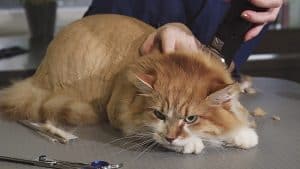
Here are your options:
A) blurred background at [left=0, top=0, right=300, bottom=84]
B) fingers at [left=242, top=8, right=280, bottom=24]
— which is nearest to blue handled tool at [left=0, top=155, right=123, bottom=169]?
fingers at [left=242, top=8, right=280, bottom=24]

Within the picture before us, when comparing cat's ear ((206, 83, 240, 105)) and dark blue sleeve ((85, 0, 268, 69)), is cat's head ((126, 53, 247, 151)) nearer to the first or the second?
cat's ear ((206, 83, 240, 105))

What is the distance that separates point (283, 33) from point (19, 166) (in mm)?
1480

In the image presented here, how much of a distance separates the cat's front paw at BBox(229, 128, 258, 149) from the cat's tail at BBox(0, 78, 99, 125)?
0.29 meters

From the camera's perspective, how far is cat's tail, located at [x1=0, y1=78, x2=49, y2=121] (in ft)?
3.57

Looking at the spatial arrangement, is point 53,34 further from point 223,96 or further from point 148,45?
point 223,96

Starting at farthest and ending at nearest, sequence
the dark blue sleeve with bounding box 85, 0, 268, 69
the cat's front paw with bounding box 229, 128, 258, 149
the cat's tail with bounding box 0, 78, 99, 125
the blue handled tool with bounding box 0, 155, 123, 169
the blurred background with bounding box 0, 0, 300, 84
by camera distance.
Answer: the blurred background with bounding box 0, 0, 300, 84
the dark blue sleeve with bounding box 85, 0, 268, 69
the cat's tail with bounding box 0, 78, 99, 125
the cat's front paw with bounding box 229, 128, 258, 149
the blue handled tool with bounding box 0, 155, 123, 169

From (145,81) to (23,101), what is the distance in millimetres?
340

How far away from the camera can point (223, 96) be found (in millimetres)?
895

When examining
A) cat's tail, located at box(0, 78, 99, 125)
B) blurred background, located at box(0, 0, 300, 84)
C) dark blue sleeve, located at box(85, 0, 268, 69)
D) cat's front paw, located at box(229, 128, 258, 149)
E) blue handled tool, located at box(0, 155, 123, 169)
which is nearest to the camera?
blue handled tool, located at box(0, 155, 123, 169)

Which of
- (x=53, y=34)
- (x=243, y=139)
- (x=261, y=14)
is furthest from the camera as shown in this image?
(x=53, y=34)

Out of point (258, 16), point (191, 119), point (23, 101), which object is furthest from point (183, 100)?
point (23, 101)

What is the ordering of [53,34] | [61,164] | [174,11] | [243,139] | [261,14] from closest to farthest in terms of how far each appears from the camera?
[61,164] < [243,139] < [261,14] < [174,11] < [53,34]

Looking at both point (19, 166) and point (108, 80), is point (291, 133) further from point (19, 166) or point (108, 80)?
point (19, 166)

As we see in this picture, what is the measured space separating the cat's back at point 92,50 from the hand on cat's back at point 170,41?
30 millimetres
